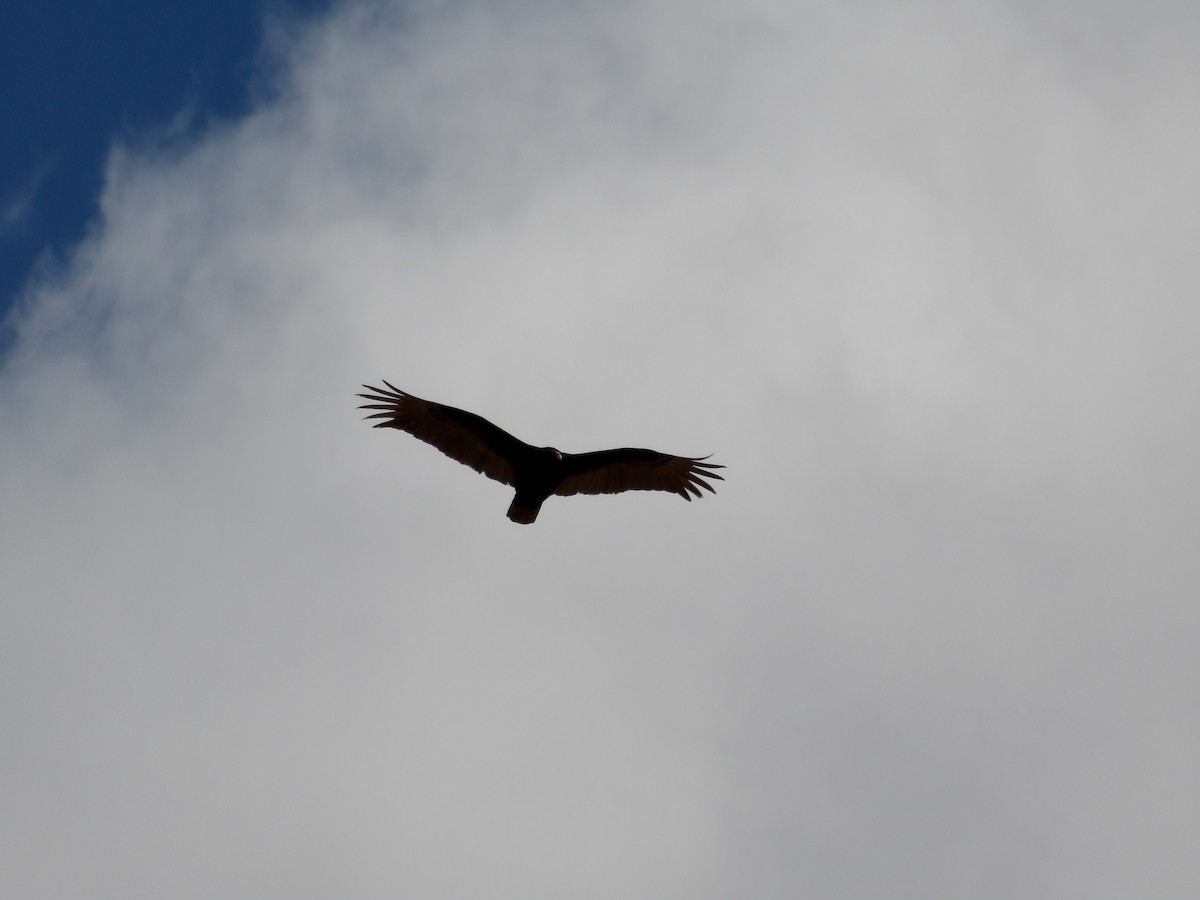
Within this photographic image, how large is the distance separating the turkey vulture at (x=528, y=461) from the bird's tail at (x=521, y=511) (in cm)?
2

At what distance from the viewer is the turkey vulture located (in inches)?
803

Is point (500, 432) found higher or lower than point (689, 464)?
lower

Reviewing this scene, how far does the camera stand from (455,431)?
20750 mm

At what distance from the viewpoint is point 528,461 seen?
2058 cm

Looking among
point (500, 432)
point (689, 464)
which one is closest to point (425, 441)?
point (500, 432)

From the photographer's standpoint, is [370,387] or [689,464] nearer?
[370,387]

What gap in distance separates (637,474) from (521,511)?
218 cm

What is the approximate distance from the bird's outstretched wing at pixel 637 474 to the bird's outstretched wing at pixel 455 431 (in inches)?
43.0

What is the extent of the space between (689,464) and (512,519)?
3.20m

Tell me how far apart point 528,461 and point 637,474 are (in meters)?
2.14

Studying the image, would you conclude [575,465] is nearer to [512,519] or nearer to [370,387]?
[512,519]

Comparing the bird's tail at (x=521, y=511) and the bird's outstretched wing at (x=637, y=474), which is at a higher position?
the bird's outstretched wing at (x=637, y=474)

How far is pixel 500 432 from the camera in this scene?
2045 cm

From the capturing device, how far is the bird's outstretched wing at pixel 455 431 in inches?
801
